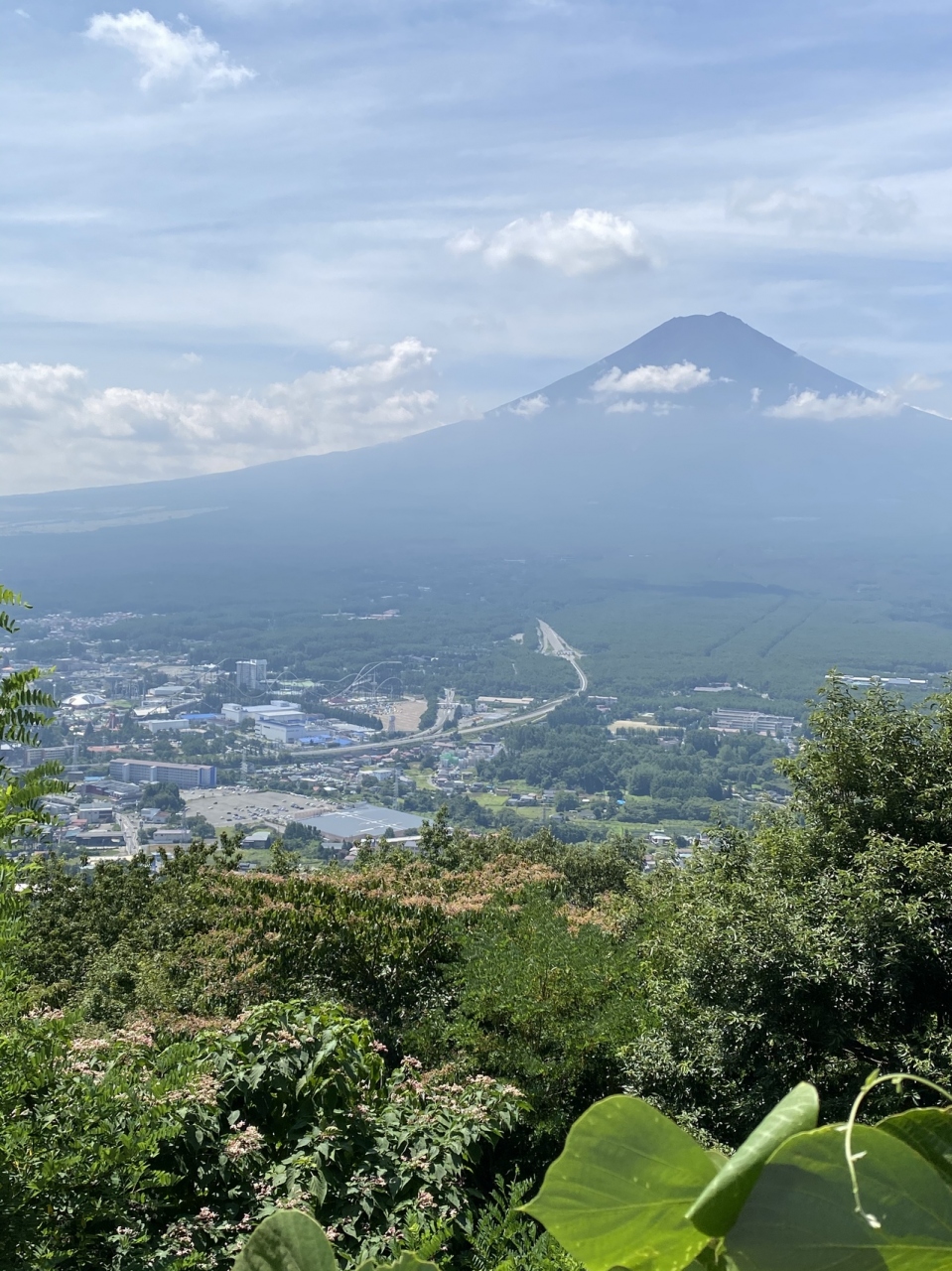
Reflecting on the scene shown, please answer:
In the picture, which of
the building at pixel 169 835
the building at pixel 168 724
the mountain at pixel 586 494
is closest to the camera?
the building at pixel 169 835

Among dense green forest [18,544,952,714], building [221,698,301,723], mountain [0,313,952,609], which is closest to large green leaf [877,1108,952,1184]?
dense green forest [18,544,952,714]

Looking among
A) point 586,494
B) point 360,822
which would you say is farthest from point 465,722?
point 586,494

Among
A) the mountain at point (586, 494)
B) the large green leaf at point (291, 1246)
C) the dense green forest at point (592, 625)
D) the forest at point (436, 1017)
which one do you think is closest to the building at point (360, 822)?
the forest at point (436, 1017)

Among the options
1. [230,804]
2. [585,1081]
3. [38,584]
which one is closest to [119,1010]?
[585,1081]

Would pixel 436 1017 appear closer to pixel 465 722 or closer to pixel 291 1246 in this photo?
pixel 291 1246

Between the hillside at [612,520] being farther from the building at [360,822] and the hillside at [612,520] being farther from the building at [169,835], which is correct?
the building at [169,835]

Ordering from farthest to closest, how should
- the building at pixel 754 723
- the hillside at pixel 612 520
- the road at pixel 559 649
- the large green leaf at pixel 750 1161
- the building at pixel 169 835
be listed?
the hillside at pixel 612 520 < the road at pixel 559 649 < the building at pixel 754 723 < the building at pixel 169 835 < the large green leaf at pixel 750 1161

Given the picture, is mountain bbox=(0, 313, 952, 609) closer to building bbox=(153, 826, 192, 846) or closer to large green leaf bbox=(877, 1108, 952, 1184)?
building bbox=(153, 826, 192, 846)
